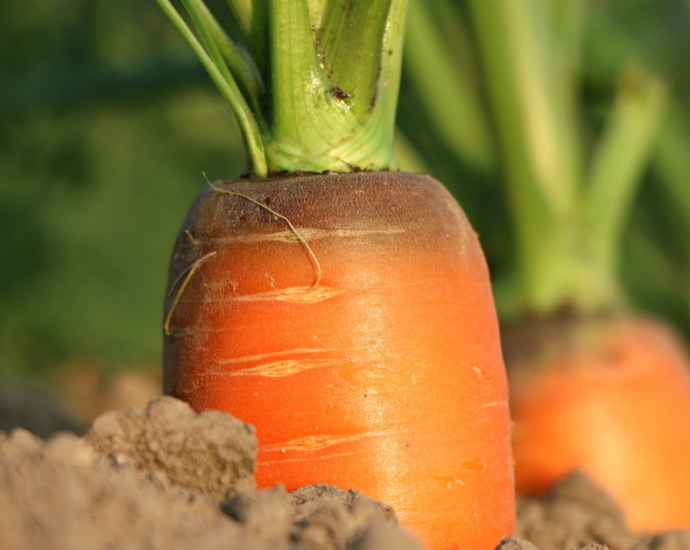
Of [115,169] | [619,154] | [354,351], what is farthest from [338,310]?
[115,169]

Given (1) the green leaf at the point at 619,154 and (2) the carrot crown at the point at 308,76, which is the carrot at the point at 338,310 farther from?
(1) the green leaf at the point at 619,154

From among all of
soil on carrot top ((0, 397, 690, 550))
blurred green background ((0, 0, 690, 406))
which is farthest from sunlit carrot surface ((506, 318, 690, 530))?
blurred green background ((0, 0, 690, 406))

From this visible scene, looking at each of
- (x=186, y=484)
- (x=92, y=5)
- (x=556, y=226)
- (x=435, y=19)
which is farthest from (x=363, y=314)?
(x=92, y=5)

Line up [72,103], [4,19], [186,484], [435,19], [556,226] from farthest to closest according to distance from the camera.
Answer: [4,19]
[72,103]
[435,19]
[556,226]
[186,484]

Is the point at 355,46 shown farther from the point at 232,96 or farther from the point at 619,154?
the point at 619,154

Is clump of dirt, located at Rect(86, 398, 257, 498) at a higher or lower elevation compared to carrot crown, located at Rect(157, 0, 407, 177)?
lower

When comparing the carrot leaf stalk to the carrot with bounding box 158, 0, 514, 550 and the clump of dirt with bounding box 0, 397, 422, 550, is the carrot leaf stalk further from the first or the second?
the clump of dirt with bounding box 0, 397, 422, 550

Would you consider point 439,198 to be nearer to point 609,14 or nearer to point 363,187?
point 363,187
